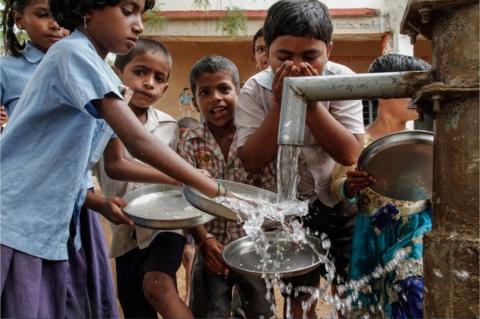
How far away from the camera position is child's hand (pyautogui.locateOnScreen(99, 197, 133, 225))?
1.99 m

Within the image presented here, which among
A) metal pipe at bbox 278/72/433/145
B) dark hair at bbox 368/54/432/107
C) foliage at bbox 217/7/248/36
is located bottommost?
metal pipe at bbox 278/72/433/145

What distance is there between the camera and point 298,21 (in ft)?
7.14

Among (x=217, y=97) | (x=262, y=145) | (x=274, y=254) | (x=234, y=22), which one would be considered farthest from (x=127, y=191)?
(x=234, y=22)

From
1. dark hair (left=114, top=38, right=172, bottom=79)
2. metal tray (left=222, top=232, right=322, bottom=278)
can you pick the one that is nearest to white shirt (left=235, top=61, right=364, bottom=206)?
metal tray (left=222, top=232, right=322, bottom=278)

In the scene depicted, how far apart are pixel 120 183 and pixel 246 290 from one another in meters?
0.87

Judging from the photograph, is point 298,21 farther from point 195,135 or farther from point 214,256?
point 214,256

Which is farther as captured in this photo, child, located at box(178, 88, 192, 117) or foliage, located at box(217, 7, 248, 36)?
child, located at box(178, 88, 192, 117)

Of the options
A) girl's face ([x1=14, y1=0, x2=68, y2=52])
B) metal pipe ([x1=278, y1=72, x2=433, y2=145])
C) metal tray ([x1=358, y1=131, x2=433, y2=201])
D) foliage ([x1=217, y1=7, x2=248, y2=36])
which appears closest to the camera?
metal pipe ([x1=278, y1=72, x2=433, y2=145])

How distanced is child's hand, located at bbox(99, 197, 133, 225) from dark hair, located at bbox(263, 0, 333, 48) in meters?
1.00

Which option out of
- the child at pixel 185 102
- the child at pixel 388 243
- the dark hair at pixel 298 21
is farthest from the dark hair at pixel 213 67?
the child at pixel 185 102

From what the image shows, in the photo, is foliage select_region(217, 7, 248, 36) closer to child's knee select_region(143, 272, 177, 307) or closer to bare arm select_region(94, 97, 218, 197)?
child's knee select_region(143, 272, 177, 307)

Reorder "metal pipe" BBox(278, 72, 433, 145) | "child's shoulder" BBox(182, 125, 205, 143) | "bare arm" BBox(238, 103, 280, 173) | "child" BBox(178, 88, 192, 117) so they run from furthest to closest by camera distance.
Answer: "child" BBox(178, 88, 192, 117)
"child's shoulder" BBox(182, 125, 205, 143)
"bare arm" BBox(238, 103, 280, 173)
"metal pipe" BBox(278, 72, 433, 145)

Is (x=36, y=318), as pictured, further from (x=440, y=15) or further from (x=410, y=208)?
(x=410, y=208)

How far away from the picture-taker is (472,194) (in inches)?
43.5
